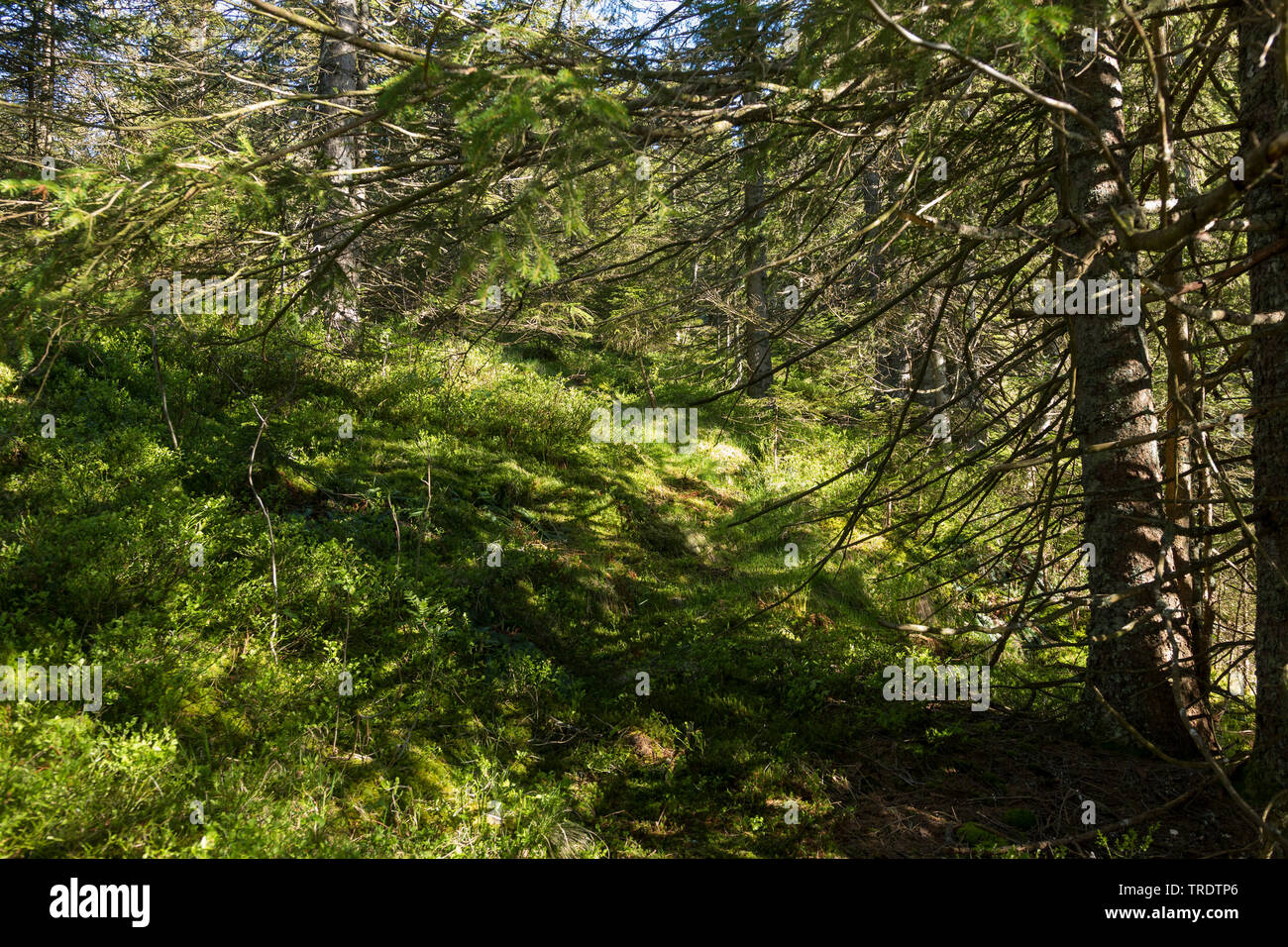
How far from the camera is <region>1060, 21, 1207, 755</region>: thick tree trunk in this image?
4113 millimetres

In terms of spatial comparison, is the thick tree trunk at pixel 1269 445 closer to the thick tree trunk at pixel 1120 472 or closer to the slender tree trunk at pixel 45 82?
the thick tree trunk at pixel 1120 472

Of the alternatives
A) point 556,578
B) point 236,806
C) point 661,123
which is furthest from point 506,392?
point 236,806

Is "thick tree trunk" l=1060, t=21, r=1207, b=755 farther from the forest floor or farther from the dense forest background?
the forest floor

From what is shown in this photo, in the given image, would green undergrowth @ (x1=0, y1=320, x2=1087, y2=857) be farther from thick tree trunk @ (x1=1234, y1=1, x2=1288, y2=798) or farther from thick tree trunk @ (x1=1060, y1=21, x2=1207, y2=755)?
thick tree trunk @ (x1=1234, y1=1, x2=1288, y2=798)

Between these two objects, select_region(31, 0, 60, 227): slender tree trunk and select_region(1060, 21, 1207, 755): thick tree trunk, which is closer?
select_region(1060, 21, 1207, 755): thick tree trunk

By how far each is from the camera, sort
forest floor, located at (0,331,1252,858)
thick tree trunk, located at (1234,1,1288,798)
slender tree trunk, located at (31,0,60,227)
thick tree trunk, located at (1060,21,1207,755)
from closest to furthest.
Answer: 1. thick tree trunk, located at (1234,1,1288,798)
2. forest floor, located at (0,331,1252,858)
3. thick tree trunk, located at (1060,21,1207,755)
4. slender tree trunk, located at (31,0,60,227)

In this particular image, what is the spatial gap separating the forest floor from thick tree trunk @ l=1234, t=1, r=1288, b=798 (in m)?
0.49

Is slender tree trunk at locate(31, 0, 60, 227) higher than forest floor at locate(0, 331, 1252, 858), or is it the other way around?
slender tree trunk at locate(31, 0, 60, 227)

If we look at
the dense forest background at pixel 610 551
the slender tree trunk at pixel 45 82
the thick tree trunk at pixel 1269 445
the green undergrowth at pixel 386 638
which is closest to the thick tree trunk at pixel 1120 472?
the dense forest background at pixel 610 551

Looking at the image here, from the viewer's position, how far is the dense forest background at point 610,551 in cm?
302

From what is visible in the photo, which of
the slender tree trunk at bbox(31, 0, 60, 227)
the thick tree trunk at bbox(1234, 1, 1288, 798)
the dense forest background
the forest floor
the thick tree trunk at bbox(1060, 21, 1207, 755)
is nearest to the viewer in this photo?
the dense forest background

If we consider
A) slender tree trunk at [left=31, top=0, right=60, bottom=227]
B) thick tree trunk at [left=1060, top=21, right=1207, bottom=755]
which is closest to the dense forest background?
thick tree trunk at [left=1060, top=21, right=1207, bottom=755]
